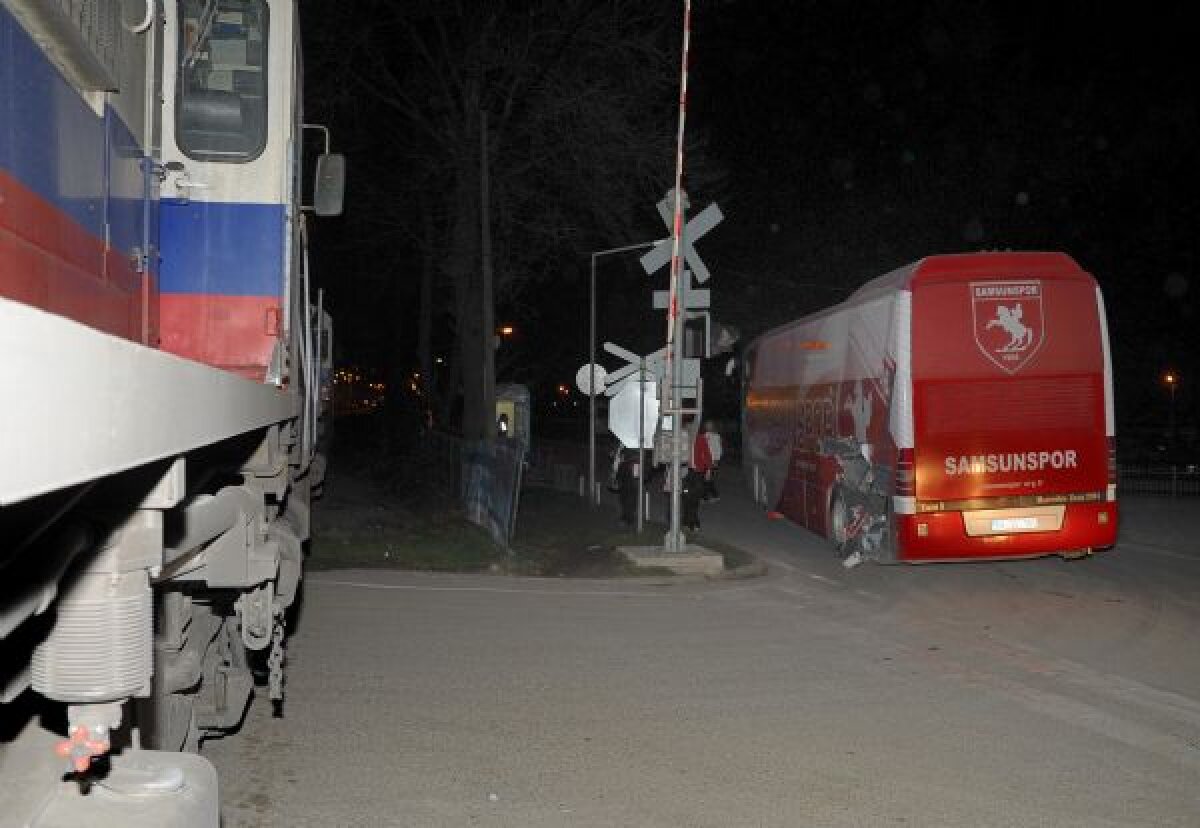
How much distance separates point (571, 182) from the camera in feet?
77.8

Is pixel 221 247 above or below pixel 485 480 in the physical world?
above

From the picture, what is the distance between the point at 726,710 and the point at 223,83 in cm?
484

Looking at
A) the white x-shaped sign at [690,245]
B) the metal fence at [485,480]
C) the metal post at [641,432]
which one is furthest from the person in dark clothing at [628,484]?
the white x-shaped sign at [690,245]

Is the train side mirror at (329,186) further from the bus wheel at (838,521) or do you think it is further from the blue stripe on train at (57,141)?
the bus wheel at (838,521)

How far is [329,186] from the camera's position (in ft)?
25.6

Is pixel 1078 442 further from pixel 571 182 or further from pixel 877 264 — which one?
pixel 877 264

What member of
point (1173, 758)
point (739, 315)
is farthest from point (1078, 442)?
point (739, 315)

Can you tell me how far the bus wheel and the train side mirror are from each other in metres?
9.17

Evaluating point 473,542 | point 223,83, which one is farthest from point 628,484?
point 223,83

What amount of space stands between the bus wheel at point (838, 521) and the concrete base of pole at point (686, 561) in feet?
6.16

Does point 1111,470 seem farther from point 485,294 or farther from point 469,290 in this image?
point 469,290

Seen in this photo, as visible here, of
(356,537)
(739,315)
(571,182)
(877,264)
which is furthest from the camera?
(739,315)

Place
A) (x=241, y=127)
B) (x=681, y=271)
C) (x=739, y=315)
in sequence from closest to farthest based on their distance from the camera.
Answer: (x=241, y=127), (x=681, y=271), (x=739, y=315)

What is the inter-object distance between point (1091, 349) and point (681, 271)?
4.65 m
